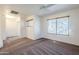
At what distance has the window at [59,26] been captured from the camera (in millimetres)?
1642

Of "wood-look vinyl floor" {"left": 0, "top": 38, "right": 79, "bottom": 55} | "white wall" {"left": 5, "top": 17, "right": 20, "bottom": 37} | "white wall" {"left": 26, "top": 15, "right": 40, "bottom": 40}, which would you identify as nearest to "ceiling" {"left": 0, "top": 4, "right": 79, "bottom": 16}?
"white wall" {"left": 26, "top": 15, "right": 40, "bottom": 40}

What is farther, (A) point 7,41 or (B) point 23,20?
(B) point 23,20

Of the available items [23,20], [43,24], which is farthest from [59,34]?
[23,20]

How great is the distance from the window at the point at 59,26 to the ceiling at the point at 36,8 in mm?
182

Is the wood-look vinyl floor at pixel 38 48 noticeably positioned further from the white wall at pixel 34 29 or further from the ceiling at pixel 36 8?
the ceiling at pixel 36 8

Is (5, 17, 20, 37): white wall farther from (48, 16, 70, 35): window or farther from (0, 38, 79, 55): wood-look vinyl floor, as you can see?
(48, 16, 70, 35): window

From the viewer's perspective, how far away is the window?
1642mm

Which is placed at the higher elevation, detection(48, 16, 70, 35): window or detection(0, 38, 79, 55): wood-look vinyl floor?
detection(48, 16, 70, 35): window

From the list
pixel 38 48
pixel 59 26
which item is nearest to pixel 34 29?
pixel 38 48

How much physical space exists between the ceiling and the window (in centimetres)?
18

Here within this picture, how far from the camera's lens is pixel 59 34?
1.71 metres

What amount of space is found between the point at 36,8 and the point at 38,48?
0.77 metres
